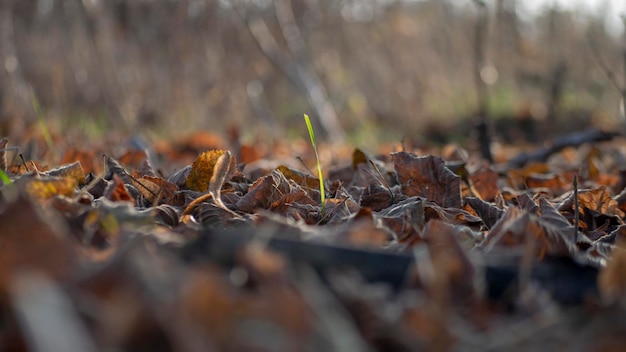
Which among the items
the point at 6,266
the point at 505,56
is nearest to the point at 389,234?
the point at 6,266

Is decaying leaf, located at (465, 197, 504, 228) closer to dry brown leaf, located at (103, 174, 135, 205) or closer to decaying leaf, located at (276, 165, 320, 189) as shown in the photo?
decaying leaf, located at (276, 165, 320, 189)

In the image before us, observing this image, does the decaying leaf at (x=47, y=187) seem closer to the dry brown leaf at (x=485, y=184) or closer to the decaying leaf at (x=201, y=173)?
the decaying leaf at (x=201, y=173)

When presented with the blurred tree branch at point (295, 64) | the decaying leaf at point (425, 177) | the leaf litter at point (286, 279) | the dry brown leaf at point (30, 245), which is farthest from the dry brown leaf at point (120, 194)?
the blurred tree branch at point (295, 64)

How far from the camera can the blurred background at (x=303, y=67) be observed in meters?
6.92

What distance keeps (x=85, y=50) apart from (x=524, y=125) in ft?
17.8

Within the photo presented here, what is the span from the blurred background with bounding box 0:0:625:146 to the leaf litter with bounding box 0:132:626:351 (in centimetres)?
285

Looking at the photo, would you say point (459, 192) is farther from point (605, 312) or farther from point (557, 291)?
point (605, 312)

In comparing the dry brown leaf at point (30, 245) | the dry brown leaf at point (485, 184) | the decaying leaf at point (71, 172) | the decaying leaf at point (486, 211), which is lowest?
the dry brown leaf at point (485, 184)

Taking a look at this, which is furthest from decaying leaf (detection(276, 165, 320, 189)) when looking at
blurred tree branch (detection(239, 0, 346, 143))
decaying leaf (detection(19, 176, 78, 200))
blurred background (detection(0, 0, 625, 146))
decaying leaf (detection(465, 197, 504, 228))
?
blurred tree branch (detection(239, 0, 346, 143))

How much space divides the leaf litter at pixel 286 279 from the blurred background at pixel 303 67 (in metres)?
2.85

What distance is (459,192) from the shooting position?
1900mm

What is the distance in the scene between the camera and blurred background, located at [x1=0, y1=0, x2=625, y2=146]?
6922mm

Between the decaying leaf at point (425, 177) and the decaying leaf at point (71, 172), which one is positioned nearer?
the decaying leaf at point (71, 172)

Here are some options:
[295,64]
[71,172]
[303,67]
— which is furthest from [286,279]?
[303,67]
